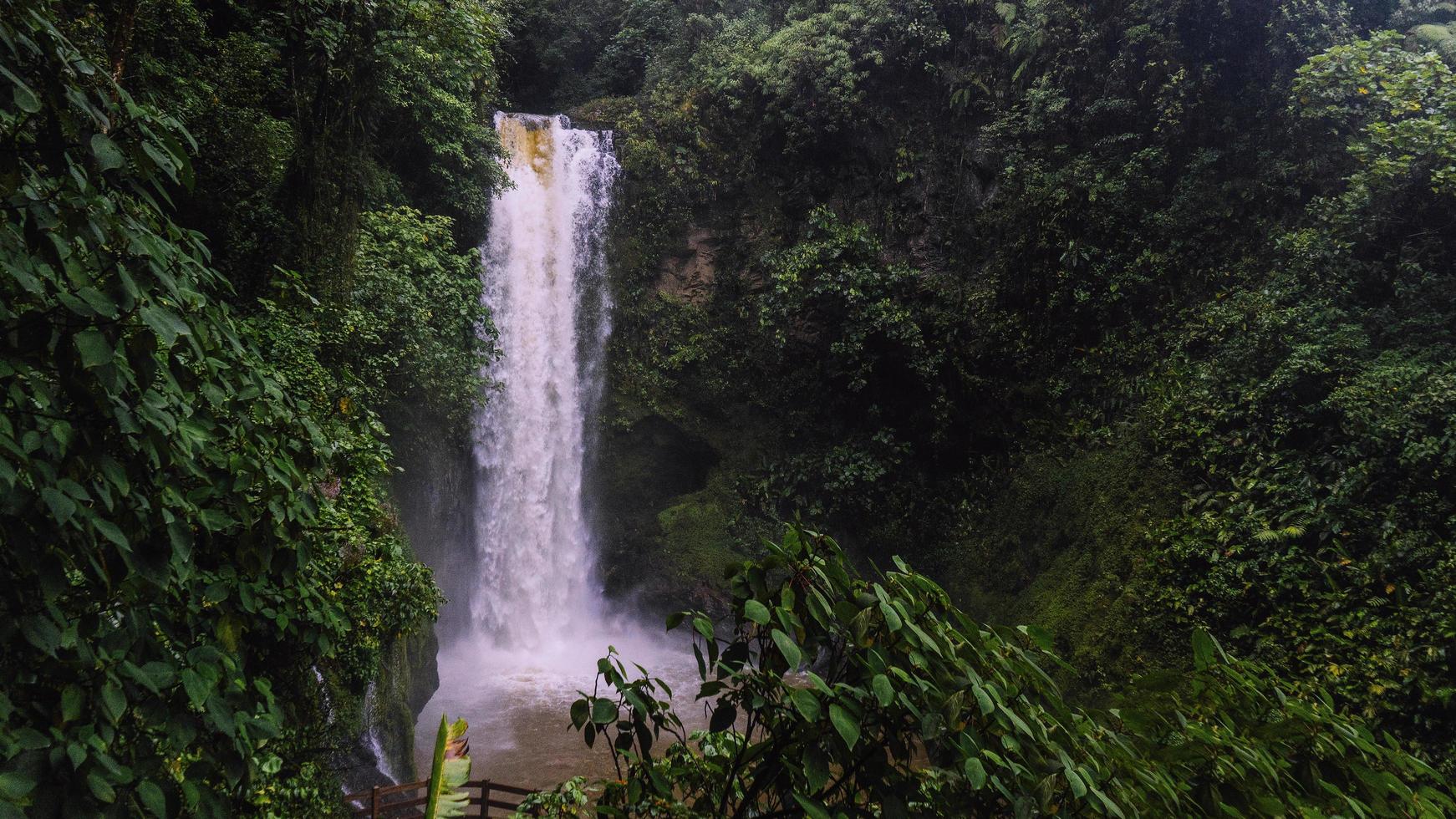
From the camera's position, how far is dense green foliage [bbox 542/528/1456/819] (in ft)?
5.45

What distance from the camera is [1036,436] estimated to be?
1050 centimetres

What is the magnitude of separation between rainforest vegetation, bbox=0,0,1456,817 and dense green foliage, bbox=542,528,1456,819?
0.01 m

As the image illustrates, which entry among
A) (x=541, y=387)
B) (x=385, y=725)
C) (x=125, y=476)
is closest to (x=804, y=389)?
(x=541, y=387)

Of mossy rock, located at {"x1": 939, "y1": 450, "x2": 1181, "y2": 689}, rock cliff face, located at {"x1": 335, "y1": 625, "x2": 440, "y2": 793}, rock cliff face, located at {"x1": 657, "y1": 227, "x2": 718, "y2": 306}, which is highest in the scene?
rock cliff face, located at {"x1": 657, "y1": 227, "x2": 718, "y2": 306}

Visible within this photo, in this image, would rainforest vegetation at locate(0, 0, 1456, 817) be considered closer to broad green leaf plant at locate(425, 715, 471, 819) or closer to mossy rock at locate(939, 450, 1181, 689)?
mossy rock at locate(939, 450, 1181, 689)

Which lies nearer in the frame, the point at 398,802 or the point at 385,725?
the point at 398,802

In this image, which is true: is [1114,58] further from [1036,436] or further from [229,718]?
[229,718]

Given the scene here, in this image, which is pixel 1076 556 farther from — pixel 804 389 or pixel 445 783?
pixel 445 783

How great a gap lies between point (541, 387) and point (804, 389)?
443 centimetres

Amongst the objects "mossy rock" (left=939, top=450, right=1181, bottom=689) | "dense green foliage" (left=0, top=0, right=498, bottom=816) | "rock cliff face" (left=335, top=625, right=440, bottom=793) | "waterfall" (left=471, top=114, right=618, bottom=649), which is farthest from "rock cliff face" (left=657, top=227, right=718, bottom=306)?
"dense green foliage" (left=0, top=0, right=498, bottom=816)

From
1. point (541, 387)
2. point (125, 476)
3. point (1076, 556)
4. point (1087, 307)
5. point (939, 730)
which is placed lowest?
point (1076, 556)

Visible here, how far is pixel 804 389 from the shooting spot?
13.0 meters

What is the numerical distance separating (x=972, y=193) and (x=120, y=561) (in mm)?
11762

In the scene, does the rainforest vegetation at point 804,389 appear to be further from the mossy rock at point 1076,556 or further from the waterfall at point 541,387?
the waterfall at point 541,387
